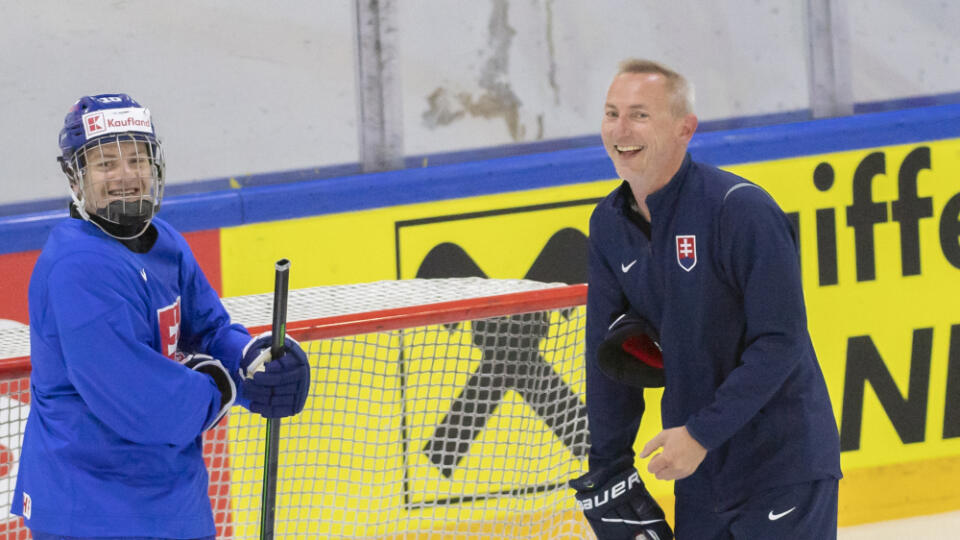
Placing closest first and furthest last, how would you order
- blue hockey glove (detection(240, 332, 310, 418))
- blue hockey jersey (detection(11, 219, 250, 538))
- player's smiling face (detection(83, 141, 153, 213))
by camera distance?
1. blue hockey jersey (detection(11, 219, 250, 538))
2. player's smiling face (detection(83, 141, 153, 213))
3. blue hockey glove (detection(240, 332, 310, 418))

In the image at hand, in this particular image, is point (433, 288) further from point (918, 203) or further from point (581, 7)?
point (918, 203)

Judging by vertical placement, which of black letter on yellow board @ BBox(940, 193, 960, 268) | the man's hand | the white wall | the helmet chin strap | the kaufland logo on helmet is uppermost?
the white wall

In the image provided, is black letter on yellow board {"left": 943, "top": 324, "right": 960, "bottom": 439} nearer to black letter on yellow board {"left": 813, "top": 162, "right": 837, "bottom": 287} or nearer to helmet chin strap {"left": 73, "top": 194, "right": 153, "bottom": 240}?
black letter on yellow board {"left": 813, "top": 162, "right": 837, "bottom": 287}

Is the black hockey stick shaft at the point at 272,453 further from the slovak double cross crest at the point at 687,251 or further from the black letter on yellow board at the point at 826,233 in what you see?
the black letter on yellow board at the point at 826,233

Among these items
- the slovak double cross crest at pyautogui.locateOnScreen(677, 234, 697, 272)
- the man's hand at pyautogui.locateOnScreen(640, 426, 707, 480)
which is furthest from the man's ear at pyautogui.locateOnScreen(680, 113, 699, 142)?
the man's hand at pyautogui.locateOnScreen(640, 426, 707, 480)


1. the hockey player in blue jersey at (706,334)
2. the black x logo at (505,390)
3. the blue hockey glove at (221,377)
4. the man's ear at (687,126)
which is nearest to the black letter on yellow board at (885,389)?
the black x logo at (505,390)

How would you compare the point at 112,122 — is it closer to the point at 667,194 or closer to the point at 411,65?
the point at 667,194

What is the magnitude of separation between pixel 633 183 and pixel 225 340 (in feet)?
2.49

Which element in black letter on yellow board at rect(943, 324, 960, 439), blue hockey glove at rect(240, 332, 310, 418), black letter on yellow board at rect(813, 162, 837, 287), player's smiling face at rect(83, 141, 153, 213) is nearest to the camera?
player's smiling face at rect(83, 141, 153, 213)

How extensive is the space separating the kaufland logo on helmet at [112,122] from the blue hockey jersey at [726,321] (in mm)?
774

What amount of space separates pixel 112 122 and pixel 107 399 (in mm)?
449

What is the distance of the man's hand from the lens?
6.52ft

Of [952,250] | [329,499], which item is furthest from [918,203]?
[329,499]

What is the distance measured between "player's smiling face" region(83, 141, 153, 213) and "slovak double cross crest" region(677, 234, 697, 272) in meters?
0.85
